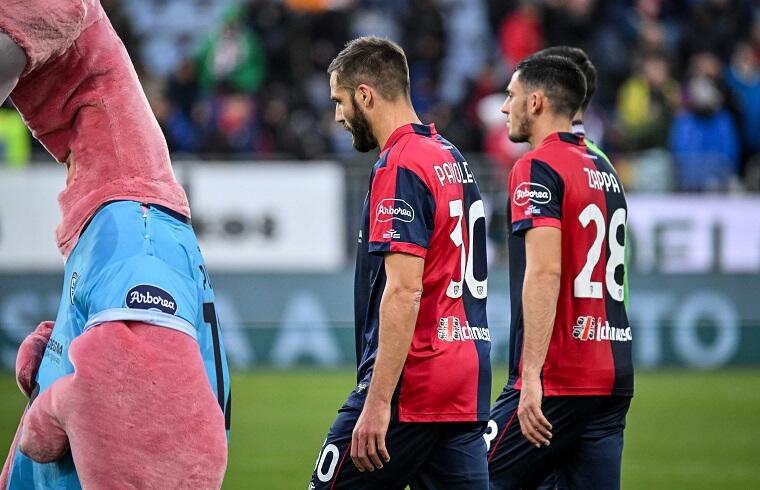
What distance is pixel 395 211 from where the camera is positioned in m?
4.35

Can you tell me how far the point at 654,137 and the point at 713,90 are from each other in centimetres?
87

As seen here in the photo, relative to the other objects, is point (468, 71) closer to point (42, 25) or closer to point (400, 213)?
point (400, 213)

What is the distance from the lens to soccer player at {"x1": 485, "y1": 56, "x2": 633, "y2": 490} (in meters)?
5.21

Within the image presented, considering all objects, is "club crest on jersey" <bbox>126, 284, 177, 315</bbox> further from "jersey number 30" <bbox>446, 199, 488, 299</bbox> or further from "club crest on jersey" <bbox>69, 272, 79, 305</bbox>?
"jersey number 30" <bbox>446, 199, 488, 299</bbox>

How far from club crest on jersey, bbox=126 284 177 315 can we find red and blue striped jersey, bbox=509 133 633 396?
2.73 meters

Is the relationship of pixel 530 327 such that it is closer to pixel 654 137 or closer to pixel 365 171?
pixel 365 171

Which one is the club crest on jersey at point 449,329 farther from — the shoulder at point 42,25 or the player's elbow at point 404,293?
the shoulder at point 42,25

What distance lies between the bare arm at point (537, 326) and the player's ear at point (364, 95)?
1031 millimetres

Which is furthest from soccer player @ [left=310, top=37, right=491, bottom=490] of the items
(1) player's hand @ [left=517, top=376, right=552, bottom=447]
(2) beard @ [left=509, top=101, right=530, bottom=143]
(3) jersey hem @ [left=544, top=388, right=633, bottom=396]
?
(2) beard @ [left=509, top=101, right=530, bottom=143]

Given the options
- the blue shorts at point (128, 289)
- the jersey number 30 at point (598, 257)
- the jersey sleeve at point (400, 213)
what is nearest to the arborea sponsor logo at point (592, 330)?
the jersey number 30 at point (598, 257)

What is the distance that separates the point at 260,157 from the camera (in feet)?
47.0

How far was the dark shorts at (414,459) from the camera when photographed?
4449mm

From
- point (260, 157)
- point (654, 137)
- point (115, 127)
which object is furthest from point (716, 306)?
point (115, 127)

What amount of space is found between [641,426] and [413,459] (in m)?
6.46
